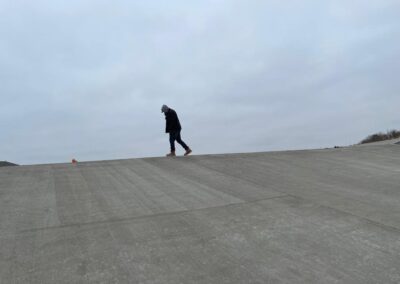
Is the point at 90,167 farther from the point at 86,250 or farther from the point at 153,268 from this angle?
the point at 153,268

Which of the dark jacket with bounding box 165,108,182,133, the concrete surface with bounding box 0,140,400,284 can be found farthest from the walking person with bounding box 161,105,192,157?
the concrete surface with bounding box 0,140,400,284

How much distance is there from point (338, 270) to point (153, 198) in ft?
11.4

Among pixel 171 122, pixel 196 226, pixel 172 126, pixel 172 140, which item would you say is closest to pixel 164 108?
pixel 171 122

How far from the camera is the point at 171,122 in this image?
507 inches

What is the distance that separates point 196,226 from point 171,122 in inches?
299

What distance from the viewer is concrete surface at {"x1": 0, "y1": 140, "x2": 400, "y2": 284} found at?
4.18 metres

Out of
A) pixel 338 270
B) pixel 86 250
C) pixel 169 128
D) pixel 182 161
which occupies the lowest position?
pixel 338 270

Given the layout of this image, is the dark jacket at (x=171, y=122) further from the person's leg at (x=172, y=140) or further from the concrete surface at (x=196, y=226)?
the concrete surface at (x=196, y=226)

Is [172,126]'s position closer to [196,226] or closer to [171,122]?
[171,122]

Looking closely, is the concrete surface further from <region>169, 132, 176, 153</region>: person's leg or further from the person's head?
the person's head

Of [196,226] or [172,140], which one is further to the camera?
[172,140]

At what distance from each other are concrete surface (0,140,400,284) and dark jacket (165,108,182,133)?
3.34 m

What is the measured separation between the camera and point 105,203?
656cm

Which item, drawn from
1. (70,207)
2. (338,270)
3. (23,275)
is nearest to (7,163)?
(70,207)
